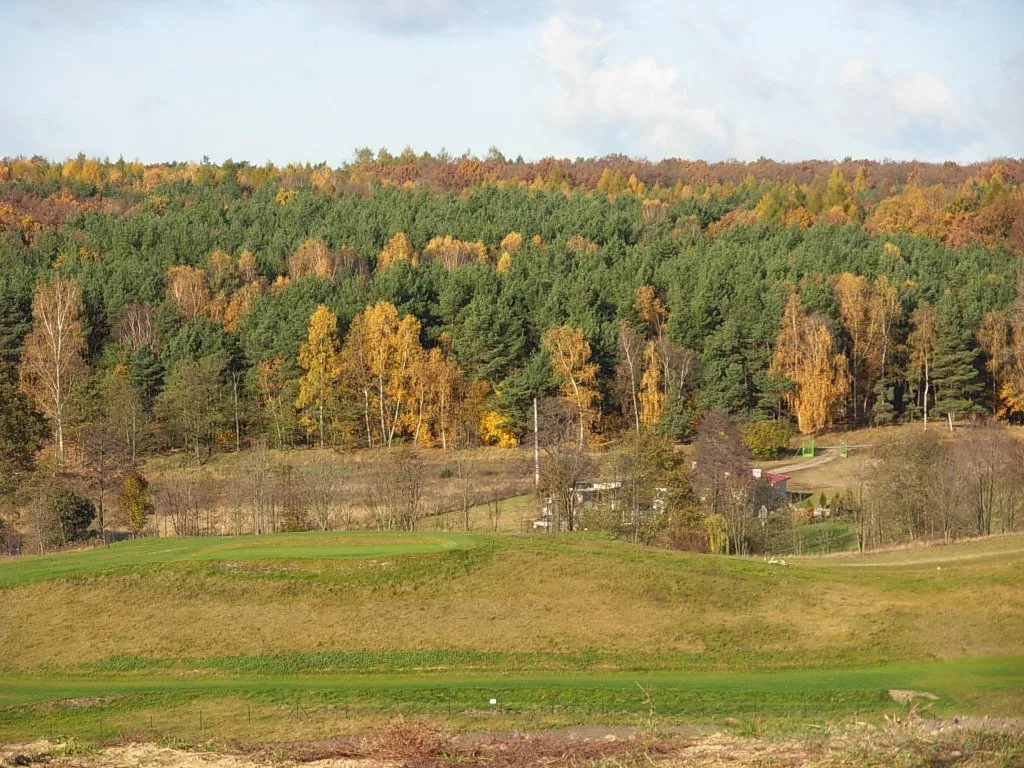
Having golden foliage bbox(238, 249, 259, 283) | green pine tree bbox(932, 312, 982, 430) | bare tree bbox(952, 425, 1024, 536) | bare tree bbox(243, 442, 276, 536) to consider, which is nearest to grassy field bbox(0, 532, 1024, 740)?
bare tree bbox(952, 425, 1024, 536)

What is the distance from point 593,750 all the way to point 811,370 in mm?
59248

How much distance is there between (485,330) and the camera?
7775 cm

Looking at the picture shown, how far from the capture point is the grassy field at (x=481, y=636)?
22.4m

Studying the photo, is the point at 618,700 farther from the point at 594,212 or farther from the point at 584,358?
the point at 594,212

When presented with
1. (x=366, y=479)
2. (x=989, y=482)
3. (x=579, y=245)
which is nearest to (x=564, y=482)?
(x=366, y=479)

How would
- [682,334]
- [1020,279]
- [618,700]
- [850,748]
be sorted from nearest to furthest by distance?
[850,748] → [618,700] → [682,334] → [1020,279]

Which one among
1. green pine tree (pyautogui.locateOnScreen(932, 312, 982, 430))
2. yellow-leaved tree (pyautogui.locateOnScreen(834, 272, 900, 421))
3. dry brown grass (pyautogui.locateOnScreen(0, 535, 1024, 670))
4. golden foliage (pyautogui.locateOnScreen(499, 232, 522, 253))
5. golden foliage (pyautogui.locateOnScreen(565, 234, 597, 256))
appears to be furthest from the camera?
golden foliage (pyautogui.locateOnScreen(499, 232, 522, 253))

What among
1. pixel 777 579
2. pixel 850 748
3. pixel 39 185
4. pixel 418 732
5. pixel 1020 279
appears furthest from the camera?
pixel 39 185

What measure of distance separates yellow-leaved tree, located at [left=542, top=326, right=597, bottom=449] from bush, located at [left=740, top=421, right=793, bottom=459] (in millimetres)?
9747

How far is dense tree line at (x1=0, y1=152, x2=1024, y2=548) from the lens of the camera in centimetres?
7400

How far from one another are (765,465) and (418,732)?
5177 cm

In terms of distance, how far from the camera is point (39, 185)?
122 metres

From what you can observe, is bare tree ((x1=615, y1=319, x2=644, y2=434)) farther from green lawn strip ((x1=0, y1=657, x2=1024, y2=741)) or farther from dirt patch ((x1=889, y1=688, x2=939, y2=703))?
dirt patch ((x1=889, y1=688, x2=939, y2=703))

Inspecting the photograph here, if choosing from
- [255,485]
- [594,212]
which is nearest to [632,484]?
[255,485]
